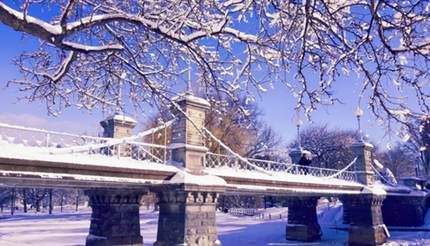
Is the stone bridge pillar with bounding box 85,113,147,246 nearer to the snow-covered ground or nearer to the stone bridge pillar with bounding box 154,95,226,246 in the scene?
the stone bridge pillar with bounding box 154,95,226,246

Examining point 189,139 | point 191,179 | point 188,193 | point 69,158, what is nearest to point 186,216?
point 188,193

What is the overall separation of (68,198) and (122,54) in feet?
200

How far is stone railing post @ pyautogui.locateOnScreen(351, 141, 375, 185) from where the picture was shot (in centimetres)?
2047

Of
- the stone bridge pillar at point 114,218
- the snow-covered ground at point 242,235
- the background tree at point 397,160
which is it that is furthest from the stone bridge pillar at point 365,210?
the background tree at point 397,160

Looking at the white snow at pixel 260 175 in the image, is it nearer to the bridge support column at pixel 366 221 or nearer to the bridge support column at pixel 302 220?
the bridge support column at pixel 366 221

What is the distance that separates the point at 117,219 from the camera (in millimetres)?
11203

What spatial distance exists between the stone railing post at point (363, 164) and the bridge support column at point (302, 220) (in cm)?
271

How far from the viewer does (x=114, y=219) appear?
11.2 metres

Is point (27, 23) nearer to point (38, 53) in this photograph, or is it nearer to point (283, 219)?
point (38, 53)

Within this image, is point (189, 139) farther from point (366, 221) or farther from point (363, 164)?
point (363, 164)

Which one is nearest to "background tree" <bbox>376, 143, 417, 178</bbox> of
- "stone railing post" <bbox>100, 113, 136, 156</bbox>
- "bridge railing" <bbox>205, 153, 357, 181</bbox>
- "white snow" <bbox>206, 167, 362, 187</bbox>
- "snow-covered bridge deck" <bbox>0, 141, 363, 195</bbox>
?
"bridge railing" <bbox>205, 153, 357, 181</bbox>

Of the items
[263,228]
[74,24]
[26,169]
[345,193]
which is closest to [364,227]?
[345,193]

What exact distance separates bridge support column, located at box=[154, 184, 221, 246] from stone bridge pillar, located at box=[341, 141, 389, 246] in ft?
36.8

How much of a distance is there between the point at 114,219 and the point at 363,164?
1433 centimetres
